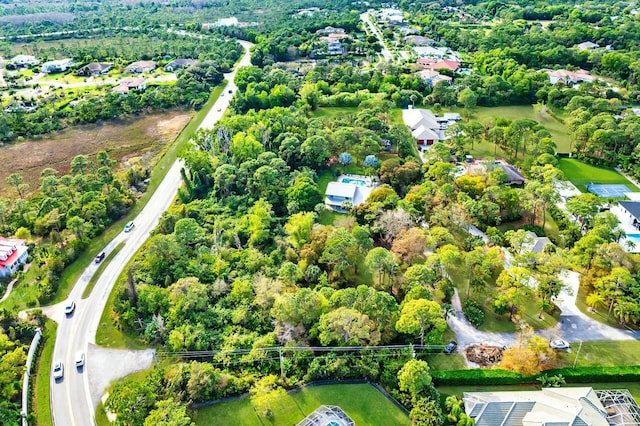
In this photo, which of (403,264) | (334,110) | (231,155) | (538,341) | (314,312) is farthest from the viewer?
(334,110)

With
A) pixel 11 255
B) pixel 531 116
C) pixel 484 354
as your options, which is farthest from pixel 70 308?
pixel 531 116

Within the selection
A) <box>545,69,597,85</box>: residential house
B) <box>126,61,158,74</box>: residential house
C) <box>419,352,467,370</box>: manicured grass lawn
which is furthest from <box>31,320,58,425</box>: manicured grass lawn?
<box>545,69,597,85</box>: residential house

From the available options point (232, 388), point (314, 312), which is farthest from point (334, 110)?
point (232, 388)

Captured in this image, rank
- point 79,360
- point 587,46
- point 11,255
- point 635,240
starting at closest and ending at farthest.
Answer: point 79,360, point 11,255, point 635,240, point 587,46

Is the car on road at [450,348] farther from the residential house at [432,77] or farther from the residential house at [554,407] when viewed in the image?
the residential house at [432,77]

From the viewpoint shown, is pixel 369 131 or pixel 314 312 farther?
pixel 369 131

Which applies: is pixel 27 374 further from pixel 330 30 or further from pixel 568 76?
pixel 330 30

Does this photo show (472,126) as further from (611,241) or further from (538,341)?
(538,341)
